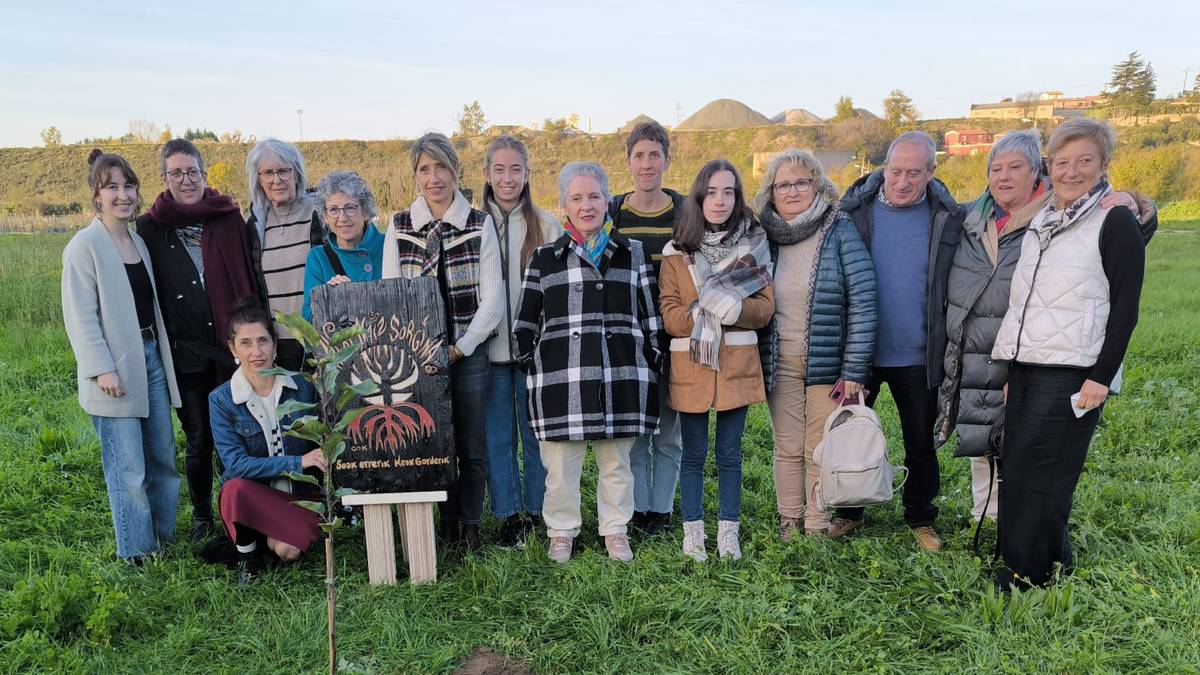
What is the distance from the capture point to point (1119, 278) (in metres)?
3.12

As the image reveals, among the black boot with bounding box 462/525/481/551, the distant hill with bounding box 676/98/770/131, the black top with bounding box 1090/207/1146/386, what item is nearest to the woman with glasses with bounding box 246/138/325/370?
the black boot with bounding box 462/525/481/551

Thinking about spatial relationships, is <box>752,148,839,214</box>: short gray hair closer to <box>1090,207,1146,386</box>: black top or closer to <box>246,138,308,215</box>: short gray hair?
<box>1090,207,1146,386</box>: black top

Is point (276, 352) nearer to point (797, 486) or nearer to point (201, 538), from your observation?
point (201, 538)

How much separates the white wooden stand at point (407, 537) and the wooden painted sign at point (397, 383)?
0.08 m

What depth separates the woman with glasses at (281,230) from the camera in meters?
4.25

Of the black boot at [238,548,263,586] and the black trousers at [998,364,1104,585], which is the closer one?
the black trousers at [998,364,1104,585]

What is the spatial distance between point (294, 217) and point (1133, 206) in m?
4.25

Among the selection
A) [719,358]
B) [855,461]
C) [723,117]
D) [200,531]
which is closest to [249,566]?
[200,531]

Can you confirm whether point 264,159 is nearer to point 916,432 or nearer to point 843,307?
point 843,307

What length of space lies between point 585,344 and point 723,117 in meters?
87.5

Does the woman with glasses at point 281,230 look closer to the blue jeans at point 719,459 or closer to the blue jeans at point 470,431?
the blue jeans at point 470,431

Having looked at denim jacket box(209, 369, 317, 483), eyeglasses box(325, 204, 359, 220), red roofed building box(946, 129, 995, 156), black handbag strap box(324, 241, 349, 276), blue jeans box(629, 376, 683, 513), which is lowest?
blue jeans box(629, 376, 683, 513)

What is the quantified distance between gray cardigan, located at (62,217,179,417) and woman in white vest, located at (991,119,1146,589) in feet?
14.4

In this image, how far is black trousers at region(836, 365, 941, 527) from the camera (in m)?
4.02
